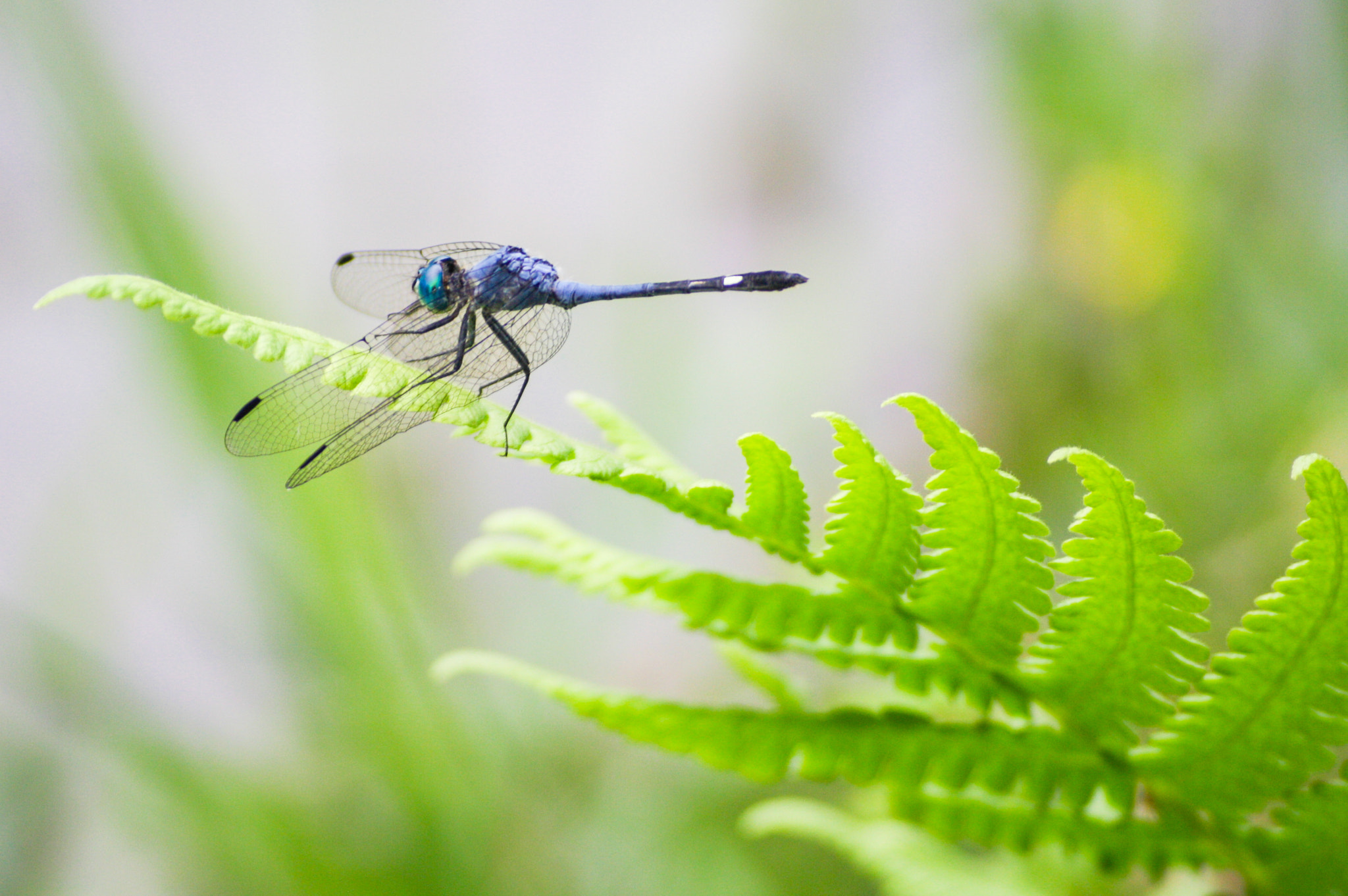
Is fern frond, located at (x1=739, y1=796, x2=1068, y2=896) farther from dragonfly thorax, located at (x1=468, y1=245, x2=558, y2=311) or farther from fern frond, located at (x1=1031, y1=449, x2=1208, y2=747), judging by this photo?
dragonfly thorax, located at (x1=468, y1=245, x2=558, y2=311)

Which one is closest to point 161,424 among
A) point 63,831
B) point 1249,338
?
point 63,831

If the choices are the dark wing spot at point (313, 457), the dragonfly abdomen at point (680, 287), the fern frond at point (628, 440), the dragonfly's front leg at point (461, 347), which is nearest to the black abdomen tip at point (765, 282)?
the dragonfly abdomen at point (680, 287)

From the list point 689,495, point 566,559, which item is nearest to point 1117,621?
point 689,495

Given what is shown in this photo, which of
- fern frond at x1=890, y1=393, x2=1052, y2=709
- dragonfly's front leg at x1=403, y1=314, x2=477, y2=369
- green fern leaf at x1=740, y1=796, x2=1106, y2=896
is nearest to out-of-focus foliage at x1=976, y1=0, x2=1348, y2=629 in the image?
green fern leaf at x1=740, y1=796, x2=1106, y2=896

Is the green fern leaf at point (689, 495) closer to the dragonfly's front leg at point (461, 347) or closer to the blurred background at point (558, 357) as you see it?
the dragonfly's front leg at point (461, 347)

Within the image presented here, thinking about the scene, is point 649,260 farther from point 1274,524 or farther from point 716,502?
point 716,502

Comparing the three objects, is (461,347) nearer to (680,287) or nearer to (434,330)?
(434,330)
